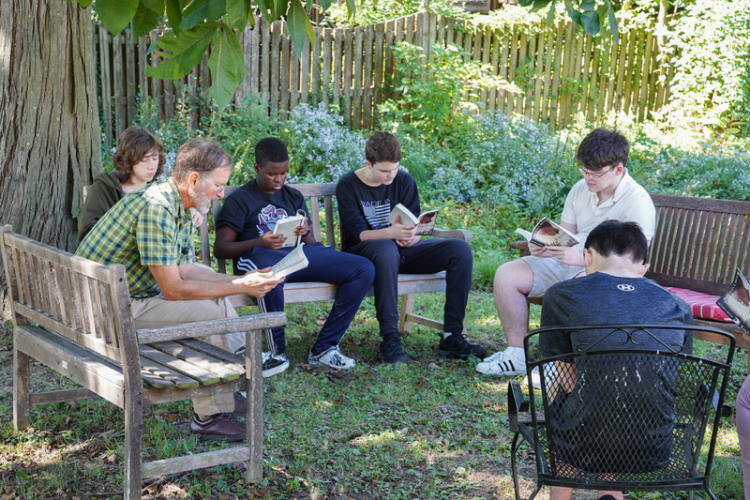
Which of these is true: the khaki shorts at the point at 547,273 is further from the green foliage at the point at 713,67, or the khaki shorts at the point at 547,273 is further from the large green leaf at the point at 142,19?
the green foliage at the point at 713,67

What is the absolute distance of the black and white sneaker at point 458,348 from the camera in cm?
497

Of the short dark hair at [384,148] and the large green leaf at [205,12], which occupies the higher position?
the large green leaf at [205,12]

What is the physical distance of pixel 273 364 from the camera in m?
4.44

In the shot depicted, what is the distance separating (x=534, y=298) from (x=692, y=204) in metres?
1.16

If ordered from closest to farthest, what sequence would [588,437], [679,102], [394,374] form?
[588,437], [394,374], [679,102]

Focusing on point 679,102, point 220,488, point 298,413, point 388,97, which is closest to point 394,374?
point 298,413

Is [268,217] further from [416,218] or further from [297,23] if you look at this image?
[297,23]

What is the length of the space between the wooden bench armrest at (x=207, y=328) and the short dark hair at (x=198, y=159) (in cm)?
80

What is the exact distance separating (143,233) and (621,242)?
1.91 meters

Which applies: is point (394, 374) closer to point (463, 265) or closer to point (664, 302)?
point (463, 265)

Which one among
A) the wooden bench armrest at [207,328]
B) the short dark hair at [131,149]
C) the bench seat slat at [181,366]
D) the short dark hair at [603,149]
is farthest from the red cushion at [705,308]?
the short dark hair at [131,149]

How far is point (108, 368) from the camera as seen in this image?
2.97 metres

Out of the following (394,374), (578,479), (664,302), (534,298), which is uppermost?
(664,302)

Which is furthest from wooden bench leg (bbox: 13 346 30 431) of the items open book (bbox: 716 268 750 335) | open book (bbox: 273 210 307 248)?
open book (bbox: 716 268 750 335)
